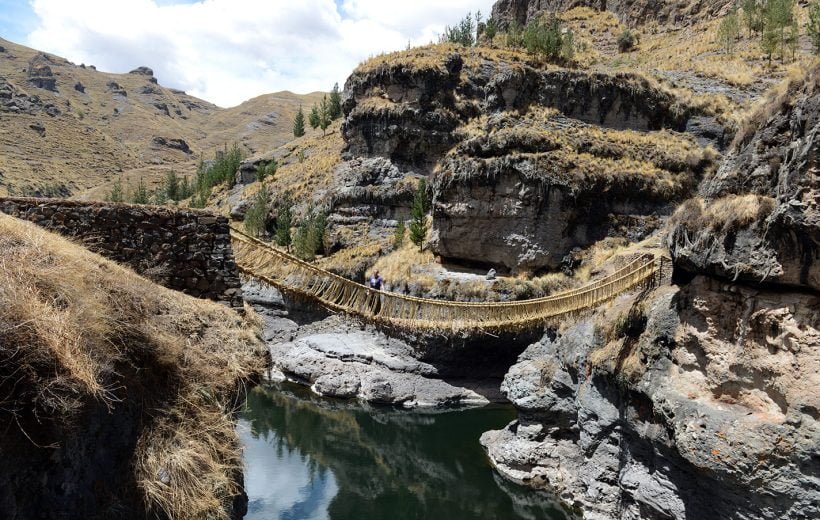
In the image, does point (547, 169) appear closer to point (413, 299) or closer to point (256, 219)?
point (413, 299)

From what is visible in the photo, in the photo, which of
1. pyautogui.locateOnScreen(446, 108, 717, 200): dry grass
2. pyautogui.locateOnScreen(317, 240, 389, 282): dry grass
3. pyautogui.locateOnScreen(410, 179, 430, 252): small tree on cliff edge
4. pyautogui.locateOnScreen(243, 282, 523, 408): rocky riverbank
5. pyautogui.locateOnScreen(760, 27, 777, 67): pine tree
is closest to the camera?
pyautogui.locateOnScreen(243, 282, 523, 408): rocky riverbank

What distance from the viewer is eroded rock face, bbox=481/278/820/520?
7.48m

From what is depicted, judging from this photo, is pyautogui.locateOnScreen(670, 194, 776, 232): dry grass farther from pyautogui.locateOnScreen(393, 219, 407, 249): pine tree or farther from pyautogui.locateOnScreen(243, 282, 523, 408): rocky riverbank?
pyautogui.locateOnScreen(393, 219, 407, 249): pine tree

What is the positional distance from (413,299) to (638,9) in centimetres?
3672

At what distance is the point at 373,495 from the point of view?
46.1 feet

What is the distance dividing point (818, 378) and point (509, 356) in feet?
44.1

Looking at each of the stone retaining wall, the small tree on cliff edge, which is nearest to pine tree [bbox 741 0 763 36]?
the small tree on cliff edge

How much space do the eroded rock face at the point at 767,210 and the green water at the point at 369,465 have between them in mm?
7150

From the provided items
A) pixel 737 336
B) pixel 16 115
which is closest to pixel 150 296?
pixel 737 336

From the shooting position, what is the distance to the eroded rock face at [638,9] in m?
39.0

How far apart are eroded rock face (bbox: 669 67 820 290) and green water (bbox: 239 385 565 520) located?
7150 millimetres

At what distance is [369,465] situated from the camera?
1583 cm

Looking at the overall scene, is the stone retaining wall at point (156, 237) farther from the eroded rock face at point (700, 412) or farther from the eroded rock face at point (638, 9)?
the eroded rock face at point (638, 9)

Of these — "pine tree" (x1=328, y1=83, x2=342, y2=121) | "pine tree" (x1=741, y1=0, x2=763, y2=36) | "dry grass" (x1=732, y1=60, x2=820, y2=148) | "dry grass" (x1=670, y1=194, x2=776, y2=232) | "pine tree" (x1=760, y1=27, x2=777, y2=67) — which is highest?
"pine tree" (x1=741, y1=0, x2=763, y2=36)
